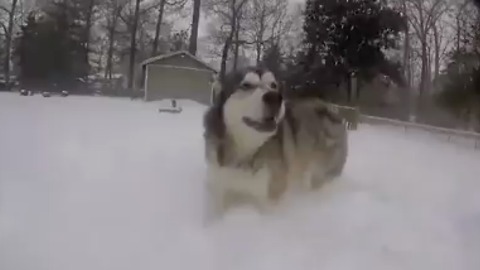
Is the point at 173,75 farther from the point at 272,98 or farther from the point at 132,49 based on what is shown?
the point at 272,98

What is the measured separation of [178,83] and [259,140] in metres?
0.24

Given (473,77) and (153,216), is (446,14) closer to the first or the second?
(473,77)

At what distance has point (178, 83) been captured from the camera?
1.22m

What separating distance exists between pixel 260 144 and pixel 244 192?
0.13 meters

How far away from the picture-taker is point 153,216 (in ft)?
3.44

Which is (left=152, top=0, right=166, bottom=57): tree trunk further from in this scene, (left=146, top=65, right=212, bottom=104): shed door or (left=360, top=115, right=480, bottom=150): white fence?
(left=360, top=115, right=480, bottom=150): white fence

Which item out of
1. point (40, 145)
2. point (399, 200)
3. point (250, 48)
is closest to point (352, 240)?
point (399, 200)

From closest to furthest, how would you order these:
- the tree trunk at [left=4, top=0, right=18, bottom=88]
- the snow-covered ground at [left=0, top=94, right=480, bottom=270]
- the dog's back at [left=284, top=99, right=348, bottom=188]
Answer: the snow-covered ground at [left=0, top=94, right=480, bottom=270], the tree trunk at [left=4, top=0, right=18, bottom=88], the dog's back at [left=284, top=99, right=348, bottom=188]

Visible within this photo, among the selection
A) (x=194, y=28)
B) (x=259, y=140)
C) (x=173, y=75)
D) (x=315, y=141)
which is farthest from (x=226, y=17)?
(x=315, y=141)

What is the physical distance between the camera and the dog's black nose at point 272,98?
3.70 feet

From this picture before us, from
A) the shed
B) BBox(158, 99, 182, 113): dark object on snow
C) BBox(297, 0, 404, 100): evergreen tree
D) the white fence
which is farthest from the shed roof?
the white fence

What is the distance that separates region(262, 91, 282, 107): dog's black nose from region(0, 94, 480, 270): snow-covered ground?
0.22m

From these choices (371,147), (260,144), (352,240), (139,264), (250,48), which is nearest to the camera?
(139,264)

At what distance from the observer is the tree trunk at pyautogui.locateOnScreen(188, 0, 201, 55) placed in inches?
46.4
